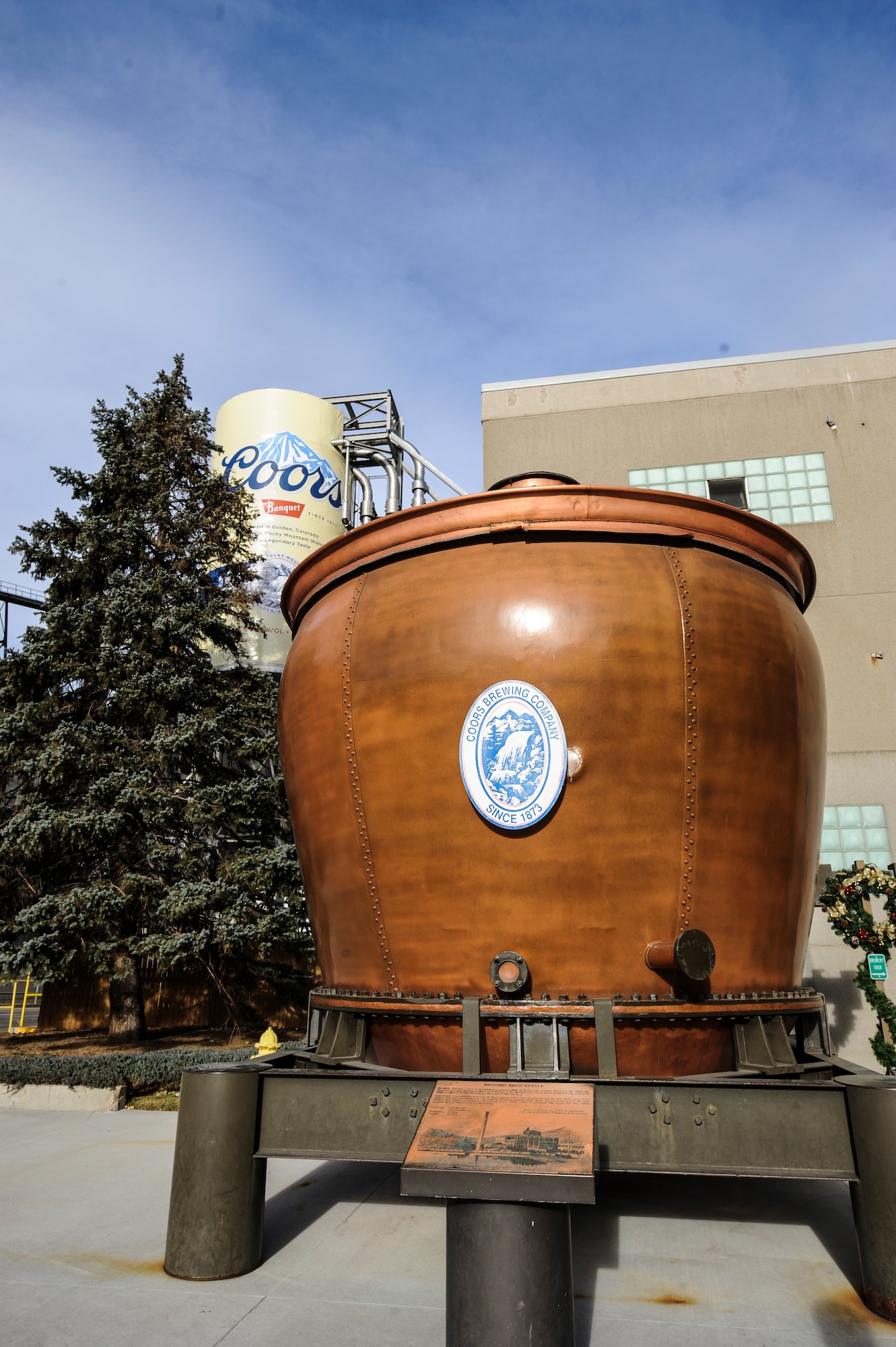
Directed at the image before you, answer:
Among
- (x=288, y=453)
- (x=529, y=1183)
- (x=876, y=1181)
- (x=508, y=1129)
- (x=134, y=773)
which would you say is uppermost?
(x=288, y=453)

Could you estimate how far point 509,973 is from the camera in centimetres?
351

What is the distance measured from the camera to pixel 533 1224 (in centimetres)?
281

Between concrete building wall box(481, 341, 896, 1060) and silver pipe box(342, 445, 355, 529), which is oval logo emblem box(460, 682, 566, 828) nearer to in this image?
concrete building wall box(481, 341, 896, 1060)

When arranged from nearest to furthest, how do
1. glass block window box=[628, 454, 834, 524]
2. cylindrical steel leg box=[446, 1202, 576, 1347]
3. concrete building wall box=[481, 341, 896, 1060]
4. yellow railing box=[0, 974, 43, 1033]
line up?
cylindrical steel leg box=[446, 1202, 576, 1347] → concrete building wall box=[481, 341, 896, 1060] → yellow railing box=[0, 974, 43, 1033] → glass block window box=[628, 454, 834, 524]

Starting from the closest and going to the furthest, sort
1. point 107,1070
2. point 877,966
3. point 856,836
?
1. point 107,1070
2. point 877,966
3. point 856,836

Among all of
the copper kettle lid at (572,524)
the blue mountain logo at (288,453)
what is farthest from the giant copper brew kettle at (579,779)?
the blue mountain logo at (288,453)

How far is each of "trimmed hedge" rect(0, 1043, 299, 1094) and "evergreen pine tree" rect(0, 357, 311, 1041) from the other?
1159 mm

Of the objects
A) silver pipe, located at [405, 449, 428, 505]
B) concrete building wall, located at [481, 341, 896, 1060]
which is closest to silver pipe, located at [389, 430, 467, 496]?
silver pipe, located at [405, 449, 428, 505]

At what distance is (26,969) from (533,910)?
8787 mm

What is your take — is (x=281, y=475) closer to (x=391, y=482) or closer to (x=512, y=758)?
(x=391, y=482)

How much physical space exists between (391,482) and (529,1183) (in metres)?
20.0

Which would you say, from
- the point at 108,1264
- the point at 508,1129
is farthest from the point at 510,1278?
the point at 108,1264

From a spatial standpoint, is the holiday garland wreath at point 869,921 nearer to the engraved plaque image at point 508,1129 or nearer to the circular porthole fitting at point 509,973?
the circular porthole fitting at point 509,973

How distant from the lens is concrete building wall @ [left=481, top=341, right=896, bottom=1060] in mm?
12211
